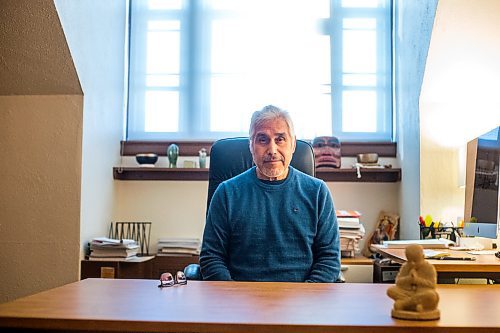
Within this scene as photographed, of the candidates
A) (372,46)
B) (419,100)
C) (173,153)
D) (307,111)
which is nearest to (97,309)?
(419,100)

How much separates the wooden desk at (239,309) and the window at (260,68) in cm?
253

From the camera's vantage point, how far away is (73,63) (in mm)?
3168

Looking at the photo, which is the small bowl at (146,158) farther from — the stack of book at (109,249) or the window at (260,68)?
the stack of book at (109,249)

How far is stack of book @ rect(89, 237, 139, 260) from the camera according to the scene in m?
3.33

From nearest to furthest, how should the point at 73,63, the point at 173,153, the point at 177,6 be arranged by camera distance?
the point at 73,63 → the point at 173,153 → the point at 177,6

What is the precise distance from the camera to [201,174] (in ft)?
12.7

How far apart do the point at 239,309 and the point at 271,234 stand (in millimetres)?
877

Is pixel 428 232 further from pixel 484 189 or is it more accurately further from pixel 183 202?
pixel 183 202

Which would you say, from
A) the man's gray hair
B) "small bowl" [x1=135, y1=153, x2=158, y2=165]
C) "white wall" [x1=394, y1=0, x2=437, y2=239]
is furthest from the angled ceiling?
"white wall" [x1=394, y1=0, x2=437, y2=239]

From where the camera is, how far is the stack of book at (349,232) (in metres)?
3.43

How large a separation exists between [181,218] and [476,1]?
215cm

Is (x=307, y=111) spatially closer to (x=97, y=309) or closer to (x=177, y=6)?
(x=177, y=6)

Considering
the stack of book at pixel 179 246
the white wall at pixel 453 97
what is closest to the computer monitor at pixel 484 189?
the white wall at pixel 453 97

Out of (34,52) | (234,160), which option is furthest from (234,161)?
(34,52)
